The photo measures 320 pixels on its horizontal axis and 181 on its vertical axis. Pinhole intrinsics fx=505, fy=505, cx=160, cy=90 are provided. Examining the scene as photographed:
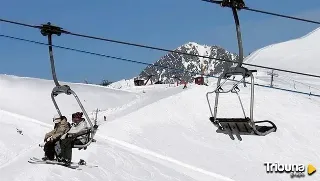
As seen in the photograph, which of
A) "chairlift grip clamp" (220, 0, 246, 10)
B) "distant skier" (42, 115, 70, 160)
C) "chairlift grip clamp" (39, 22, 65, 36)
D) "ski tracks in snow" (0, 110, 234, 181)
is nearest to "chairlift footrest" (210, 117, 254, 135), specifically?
"chairlift grip clamp" (220, 0, 246, 10)

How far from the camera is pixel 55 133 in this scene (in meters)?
16.4

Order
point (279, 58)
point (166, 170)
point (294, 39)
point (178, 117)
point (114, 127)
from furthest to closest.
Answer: point (294, 39) → point (279, 58) → point (178, 117) → point (114, 127) → point (166, 170)

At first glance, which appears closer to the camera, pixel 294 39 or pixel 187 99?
pixel 187 99

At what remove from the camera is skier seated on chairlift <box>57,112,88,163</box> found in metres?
14.9

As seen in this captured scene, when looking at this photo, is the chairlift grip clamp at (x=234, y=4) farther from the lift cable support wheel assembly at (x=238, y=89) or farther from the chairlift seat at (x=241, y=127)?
the chairlift seat at (x=241, y=127)

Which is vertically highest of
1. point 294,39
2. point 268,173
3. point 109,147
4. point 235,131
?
point 294,39

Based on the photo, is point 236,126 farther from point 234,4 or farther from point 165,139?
point 165,139

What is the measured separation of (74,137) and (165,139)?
2255cm

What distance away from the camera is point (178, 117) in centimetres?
4322

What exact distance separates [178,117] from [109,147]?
12.5m

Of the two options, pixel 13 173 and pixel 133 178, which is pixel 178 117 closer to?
pixel 133 178

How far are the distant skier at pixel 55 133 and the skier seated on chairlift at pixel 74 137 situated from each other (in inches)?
9.8

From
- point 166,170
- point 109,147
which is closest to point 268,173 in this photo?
point 166,170

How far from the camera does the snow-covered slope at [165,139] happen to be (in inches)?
1063
